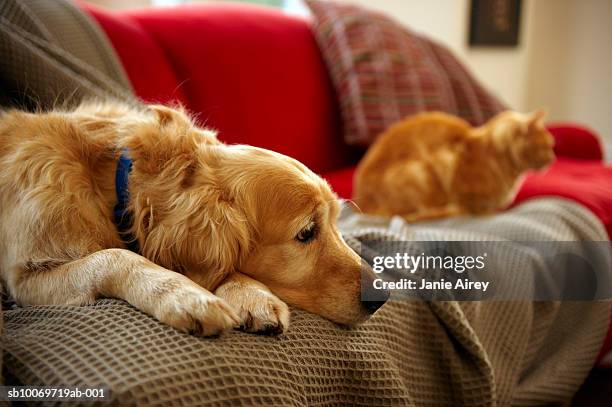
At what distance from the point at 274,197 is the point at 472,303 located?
0.59 metres

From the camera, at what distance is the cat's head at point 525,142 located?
2.56 metres

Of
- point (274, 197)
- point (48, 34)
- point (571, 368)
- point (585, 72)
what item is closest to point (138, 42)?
point (48, 34)

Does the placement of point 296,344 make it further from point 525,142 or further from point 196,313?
point 525,142

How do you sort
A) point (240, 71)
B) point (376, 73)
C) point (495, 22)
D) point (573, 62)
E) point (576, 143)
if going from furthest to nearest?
1. point (573, 62)
2. point (495, 22)
3. point (576, 143)
4. point (376, 73)
5. point (240, 71)

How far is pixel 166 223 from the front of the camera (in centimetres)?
101

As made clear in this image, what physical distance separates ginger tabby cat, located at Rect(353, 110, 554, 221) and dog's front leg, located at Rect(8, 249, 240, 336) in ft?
4.88

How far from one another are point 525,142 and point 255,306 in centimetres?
202

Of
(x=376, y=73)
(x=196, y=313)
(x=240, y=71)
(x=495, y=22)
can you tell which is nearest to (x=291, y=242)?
(x=196, y=313)

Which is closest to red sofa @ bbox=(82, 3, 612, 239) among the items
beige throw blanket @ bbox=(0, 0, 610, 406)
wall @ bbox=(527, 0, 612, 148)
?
beige throw blanket @ bbox=(0, 0, 610, 406)

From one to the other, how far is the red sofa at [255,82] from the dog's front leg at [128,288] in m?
1.10

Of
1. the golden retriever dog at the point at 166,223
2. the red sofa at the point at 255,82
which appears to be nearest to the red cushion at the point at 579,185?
the red sofa at the point at 255,82

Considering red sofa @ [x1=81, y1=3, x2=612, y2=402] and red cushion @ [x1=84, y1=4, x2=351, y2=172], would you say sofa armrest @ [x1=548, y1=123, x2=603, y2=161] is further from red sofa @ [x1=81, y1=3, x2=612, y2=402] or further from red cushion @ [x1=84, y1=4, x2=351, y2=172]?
red cushion @ [x1=84, y1=4, x2=351, y2=172]

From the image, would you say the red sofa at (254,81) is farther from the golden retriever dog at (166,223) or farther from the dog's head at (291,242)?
the dog's head at (291,242)

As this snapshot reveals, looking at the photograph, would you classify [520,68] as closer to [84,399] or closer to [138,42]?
[138,42]
